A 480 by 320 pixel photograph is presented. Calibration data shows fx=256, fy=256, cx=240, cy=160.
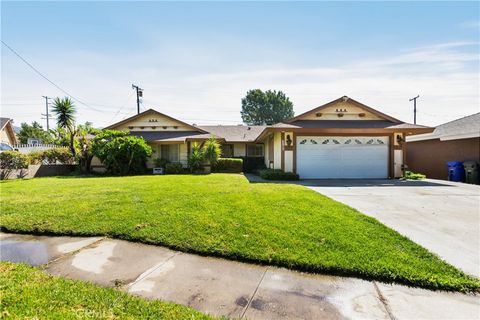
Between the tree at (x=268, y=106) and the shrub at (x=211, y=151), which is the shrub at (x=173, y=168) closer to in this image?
the shrub at (x=211, y=151)

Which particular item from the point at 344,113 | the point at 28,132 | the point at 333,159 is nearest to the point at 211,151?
the point at 333,159

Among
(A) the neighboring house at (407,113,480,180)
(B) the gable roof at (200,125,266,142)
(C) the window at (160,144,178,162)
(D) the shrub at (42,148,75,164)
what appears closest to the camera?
(A) the neighboring house at (407,113,480,180)

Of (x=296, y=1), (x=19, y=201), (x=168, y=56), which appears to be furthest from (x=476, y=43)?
(x=19, y=201)

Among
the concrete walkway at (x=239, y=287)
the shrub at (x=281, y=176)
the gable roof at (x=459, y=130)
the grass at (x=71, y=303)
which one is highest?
the gable roof at (x=459, y=130)

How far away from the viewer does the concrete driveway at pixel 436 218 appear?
4.04 m

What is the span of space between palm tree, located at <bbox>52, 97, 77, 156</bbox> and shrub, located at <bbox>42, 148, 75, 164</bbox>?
62 cm

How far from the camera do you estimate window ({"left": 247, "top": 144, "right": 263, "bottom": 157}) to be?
22231 millimetres

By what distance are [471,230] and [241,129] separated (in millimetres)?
20628

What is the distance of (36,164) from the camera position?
635 inches

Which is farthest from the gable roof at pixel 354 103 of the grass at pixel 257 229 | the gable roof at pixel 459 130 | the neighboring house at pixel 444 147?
the grass at pixel 257 229

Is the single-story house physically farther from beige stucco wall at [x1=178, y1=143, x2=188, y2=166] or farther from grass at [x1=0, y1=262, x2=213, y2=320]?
grass at [x1=0, y1=262, x2=213, y2=320]

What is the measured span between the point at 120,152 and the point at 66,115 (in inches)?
183

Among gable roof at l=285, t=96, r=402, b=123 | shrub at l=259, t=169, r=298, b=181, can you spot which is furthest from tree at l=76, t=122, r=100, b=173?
gable roof at l=285, t=96, r=402, b=123

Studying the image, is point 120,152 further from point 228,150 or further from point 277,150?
point 277,150
